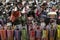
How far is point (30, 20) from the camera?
120 cm

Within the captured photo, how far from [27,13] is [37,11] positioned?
0.29 feet

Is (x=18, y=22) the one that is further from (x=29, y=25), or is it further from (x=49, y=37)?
(x=49, y=37)

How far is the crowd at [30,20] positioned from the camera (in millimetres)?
1137

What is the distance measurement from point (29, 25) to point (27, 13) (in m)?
0.11

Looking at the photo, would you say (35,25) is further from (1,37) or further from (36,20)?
(1,37)

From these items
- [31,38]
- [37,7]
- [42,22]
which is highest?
[37,7]

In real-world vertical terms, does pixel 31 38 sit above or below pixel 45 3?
below

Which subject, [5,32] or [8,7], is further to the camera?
[8,7]

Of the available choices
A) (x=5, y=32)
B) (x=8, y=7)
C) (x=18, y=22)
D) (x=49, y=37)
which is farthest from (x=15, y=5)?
(x=49, y=37)

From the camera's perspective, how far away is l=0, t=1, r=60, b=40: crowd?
3.73 feet

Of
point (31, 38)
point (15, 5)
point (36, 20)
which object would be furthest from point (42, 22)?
point (15, 5)

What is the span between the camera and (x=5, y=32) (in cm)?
116

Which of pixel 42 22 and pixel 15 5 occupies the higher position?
pixel 15 5

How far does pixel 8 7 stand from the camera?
1.26 metres
